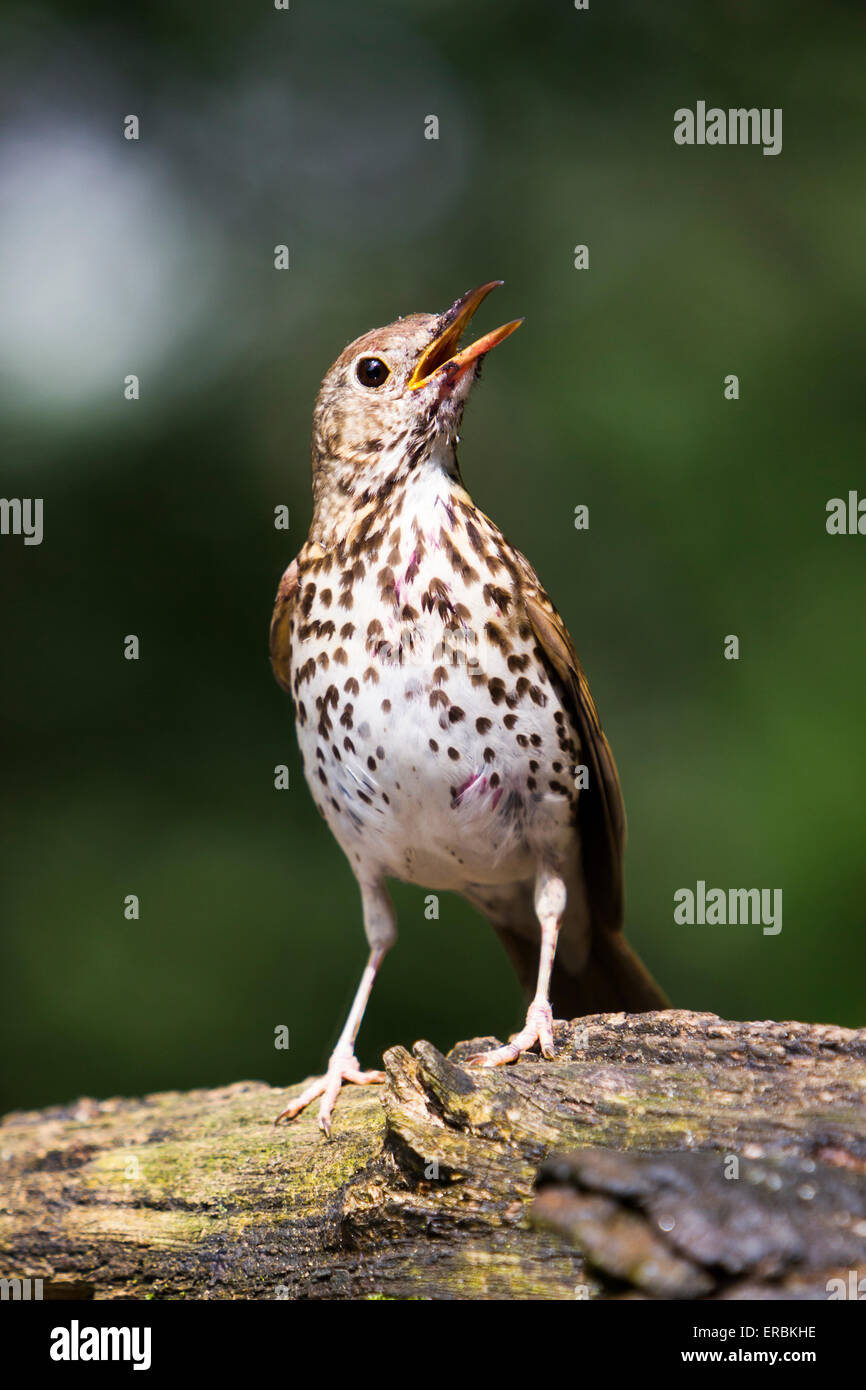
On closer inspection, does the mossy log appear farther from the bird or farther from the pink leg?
the bird

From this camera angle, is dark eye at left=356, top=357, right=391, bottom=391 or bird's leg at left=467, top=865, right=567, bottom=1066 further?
dark eye at left=356, top=357, right=391, bottom=391

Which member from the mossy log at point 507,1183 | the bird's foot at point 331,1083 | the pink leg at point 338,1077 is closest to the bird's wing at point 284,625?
the pink leg at point 338,1077

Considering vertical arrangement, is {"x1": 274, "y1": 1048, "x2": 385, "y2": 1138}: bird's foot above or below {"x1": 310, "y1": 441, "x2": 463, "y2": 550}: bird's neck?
below

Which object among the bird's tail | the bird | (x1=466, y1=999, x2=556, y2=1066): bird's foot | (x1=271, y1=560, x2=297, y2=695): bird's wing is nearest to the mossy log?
(x1=466, y1=999, x2=556, y2=1066): bird's foot

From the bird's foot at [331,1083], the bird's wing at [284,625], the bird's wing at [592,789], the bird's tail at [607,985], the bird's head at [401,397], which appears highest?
the bird's head at [401,397]

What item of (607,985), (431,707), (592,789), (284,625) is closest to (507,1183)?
(431,707)

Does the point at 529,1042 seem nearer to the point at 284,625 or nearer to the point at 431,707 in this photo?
the point at 431,707

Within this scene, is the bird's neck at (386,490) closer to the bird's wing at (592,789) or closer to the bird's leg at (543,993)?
the bird's wing at (592,789)

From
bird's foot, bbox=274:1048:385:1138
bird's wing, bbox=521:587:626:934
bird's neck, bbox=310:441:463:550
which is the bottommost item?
bird's foot, bbox=274:1048:385:1138
